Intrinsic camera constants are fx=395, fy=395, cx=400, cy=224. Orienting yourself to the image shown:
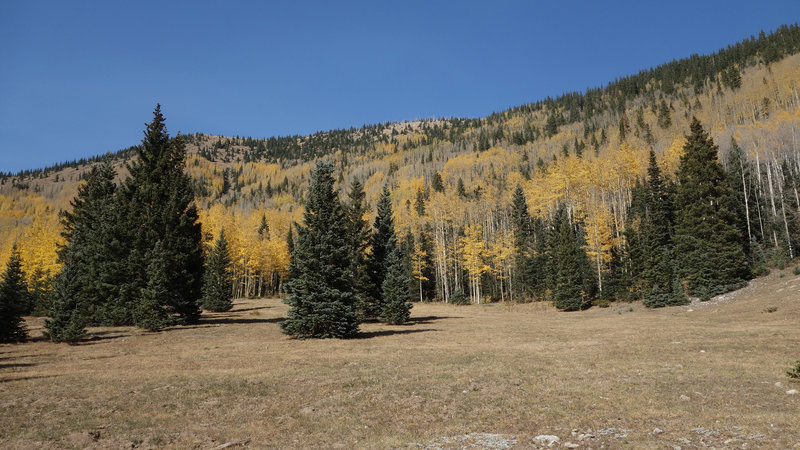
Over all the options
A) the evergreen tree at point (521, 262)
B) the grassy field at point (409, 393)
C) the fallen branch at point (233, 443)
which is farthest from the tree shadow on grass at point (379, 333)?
the evergreen tree at point (521, 262)

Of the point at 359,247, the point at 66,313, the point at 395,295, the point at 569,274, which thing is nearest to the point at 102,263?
the point at 66,313

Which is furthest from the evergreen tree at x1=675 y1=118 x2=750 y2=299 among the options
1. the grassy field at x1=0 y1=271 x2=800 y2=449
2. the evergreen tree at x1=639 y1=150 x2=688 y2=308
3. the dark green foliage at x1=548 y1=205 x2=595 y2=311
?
the grassy field at x1=0 y1=271 x2=800 y2=449

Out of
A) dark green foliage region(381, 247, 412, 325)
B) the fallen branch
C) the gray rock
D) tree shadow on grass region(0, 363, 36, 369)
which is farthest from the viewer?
dark green foliage region(381, 247, 412, 325)

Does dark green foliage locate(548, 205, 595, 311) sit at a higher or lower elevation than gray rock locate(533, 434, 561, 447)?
higher

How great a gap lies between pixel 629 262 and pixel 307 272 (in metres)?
36.1

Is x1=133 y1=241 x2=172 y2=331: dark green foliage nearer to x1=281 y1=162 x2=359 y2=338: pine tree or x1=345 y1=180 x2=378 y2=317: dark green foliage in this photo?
x1=281 y1=162 x2=359 y2=338: pine tree

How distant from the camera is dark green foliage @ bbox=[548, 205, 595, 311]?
4253 centimetres

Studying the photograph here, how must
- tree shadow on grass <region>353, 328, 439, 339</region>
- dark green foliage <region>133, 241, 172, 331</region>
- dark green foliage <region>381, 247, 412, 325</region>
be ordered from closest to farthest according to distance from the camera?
tree shadow on grass <region>353, 328, 439, 339</region>
dark green foliage <region>133, 241, 172, 331</region>
dark green foliage <region>381, 247, 412, 325</region>

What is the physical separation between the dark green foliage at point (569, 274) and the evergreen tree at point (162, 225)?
35.6 m

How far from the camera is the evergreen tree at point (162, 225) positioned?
2656 centimetres

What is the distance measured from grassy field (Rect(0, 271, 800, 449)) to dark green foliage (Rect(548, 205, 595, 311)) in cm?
2288

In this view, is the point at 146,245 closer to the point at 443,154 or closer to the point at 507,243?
the point at 507,243

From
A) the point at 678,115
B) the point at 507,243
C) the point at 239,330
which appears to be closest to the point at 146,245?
the point at 239,330

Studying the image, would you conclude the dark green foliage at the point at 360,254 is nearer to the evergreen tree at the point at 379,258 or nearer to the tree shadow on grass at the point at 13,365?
the evergreen tree at the point at 379,258
